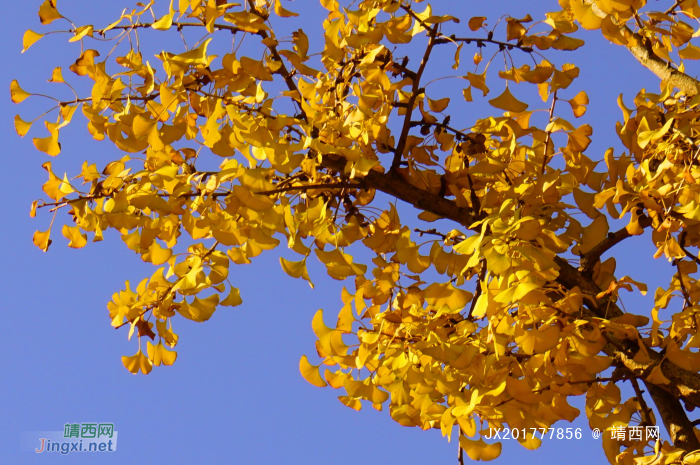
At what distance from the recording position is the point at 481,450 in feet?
4.68

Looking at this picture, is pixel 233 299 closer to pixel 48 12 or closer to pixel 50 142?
pixel 50 142

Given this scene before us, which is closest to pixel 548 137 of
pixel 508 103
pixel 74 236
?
pixel 508 103

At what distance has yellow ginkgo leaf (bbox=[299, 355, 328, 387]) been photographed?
1.59 meters

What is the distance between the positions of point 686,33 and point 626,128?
1.50 ft

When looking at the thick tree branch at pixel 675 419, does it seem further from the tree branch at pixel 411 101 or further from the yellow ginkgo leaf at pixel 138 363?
the yellow ginkgo leaf at pixel 138 363

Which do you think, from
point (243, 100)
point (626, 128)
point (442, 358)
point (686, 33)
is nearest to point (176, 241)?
point (243, 100)

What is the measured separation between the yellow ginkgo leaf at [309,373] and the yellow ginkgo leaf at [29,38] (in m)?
1.04

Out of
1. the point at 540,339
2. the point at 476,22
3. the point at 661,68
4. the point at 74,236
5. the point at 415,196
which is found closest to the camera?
the point at 540,339

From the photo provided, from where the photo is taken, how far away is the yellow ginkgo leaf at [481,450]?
1.42 meters

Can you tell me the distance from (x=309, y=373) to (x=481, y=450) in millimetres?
451

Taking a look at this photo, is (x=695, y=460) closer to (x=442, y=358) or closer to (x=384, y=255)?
(x=442, y=358)

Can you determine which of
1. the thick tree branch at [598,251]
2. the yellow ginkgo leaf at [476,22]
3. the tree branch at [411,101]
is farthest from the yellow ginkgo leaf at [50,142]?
the thick tree branch at [598,251]

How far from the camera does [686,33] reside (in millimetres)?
1846

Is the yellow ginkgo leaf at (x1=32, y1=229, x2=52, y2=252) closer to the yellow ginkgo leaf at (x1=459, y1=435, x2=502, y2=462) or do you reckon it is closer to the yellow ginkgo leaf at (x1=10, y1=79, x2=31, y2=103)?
the yellow ginkgo leaf at (x1=10, y1=79, x2=31, y2=103)
